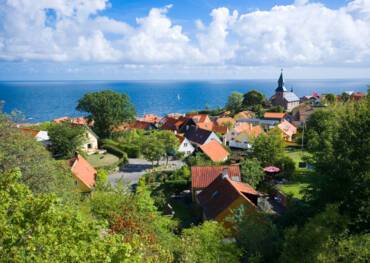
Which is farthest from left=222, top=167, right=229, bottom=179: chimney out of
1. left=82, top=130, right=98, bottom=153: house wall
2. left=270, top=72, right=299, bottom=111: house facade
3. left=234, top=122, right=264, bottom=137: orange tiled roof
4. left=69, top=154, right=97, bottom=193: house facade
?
left=270, top=72, right=299, bottom=111: house facade

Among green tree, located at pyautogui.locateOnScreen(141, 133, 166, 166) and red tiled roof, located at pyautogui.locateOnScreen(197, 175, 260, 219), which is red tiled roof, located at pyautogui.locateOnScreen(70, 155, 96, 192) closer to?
green tree, located at pyautogui.locateOnScreen(141, 133, 166, 166)

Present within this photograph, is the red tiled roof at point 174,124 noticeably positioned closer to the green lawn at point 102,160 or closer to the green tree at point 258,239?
the green lawn at point 102,160

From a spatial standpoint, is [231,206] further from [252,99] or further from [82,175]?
[252,99]

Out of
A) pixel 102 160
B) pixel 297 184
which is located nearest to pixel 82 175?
pixel 102 160

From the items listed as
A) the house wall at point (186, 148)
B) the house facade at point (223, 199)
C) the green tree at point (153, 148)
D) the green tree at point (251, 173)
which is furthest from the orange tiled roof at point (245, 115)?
the house facade at point (223, 199)

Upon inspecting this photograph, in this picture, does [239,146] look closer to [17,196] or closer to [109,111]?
[109,111]
